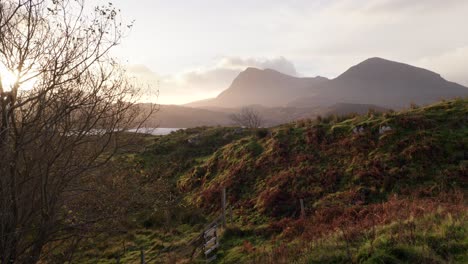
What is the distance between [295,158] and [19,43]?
1645 cm

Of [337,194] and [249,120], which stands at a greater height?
[249,120]

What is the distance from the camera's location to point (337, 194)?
53.2 feet

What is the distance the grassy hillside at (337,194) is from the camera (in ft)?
28.2

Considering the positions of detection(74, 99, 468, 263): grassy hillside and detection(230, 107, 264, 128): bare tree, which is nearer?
detection(74, 99, 468, 263): grassy hillside

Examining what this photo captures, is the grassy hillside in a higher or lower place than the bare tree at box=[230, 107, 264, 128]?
lower

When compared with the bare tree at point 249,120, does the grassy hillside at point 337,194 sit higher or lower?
lower

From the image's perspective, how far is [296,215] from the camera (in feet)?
52.5

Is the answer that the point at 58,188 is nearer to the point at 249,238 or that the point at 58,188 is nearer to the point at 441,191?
the point at 249,238

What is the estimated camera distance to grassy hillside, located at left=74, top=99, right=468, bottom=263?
8602 mm

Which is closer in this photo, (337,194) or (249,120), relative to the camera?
(337,194)

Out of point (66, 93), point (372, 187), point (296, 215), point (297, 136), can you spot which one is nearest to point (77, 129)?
point (66, 93)

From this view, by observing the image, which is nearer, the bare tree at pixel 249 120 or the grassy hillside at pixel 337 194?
the grassy hillside at pixel 337 194

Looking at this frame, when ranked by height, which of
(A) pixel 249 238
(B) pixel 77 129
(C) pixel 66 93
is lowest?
(A) pixel 249 238

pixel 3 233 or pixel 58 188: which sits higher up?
pixel 58 188
